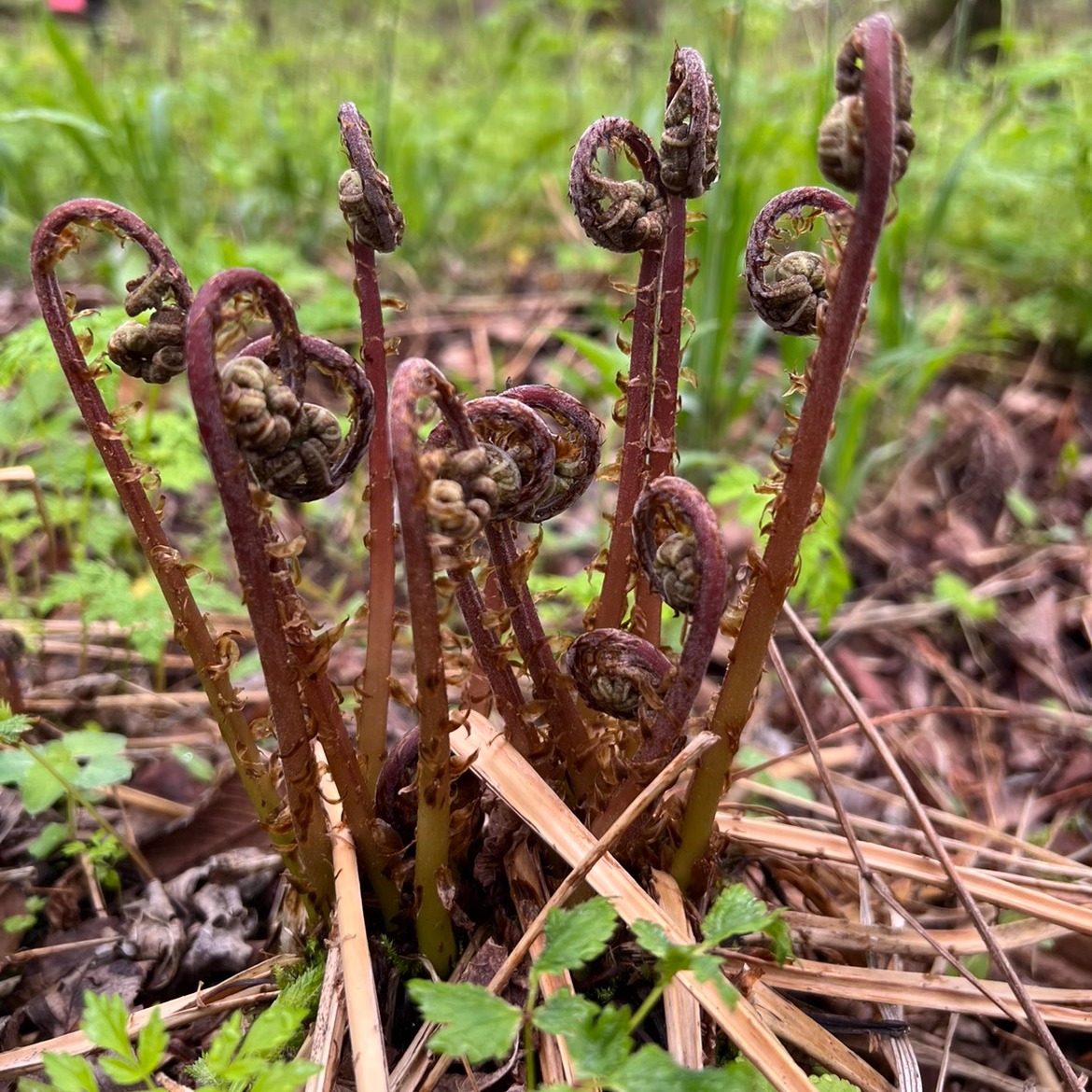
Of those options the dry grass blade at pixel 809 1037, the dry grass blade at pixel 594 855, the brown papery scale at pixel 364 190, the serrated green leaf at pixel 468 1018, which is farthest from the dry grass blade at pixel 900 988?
the brown papery scale at pixel 364 190

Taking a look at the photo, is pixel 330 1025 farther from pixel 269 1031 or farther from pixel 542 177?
pixel 542 177

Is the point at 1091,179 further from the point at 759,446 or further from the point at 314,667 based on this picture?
the point at 314,667

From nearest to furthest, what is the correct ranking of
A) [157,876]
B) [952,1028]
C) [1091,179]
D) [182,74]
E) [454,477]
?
[454,477], [952,1028], [157,876], [1091,179], [182,74]

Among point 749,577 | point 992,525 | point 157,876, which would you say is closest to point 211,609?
point 157,876

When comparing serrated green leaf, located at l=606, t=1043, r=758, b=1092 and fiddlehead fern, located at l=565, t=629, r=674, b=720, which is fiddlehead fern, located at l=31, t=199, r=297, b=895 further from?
serrated green leaf, located at l=606, t=1043, r=758, b=1092

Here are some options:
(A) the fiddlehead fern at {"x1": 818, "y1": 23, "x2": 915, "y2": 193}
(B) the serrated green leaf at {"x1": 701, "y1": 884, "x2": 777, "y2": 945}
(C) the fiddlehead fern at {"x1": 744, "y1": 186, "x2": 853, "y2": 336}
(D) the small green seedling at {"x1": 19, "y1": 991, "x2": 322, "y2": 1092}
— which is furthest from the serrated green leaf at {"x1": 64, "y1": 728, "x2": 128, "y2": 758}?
(A) the fiddlehead fern at {"x1": 818, "y1": 23, "x2": 915, "y2": 193}
